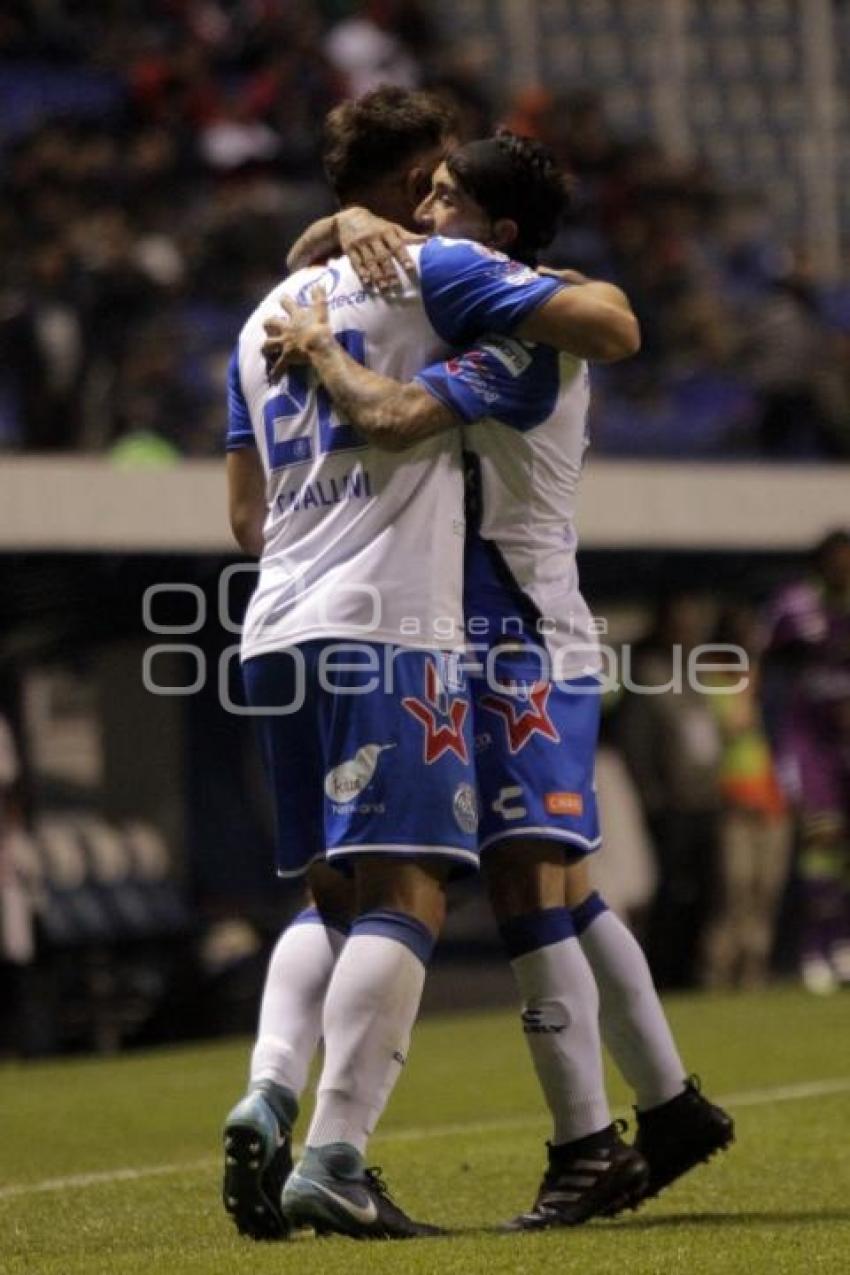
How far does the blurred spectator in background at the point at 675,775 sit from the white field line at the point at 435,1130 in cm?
618

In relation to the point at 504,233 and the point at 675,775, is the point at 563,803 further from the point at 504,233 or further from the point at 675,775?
the point at 675,775

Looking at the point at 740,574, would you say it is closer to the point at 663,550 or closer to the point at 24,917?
the point at 663,550

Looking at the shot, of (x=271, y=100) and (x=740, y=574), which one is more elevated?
(x=271, y=100)

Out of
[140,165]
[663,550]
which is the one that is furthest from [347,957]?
[140,165]

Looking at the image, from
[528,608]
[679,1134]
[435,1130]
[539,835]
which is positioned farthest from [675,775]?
[539,835]

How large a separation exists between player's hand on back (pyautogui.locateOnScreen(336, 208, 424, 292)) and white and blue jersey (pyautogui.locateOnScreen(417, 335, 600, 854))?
0.20 meters

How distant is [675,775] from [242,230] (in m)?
3.97

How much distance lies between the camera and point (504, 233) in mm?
5406

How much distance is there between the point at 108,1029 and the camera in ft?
41.5

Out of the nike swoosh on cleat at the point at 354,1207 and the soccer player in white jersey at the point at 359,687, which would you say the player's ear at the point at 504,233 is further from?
the nike swoosh on cleat at the point at 354,1207

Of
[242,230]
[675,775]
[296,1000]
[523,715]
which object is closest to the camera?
[523,715]

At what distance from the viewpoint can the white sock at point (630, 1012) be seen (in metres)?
5.57

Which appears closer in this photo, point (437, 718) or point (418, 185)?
point (437, 718)

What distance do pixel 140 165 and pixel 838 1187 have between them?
11760 millimetres
